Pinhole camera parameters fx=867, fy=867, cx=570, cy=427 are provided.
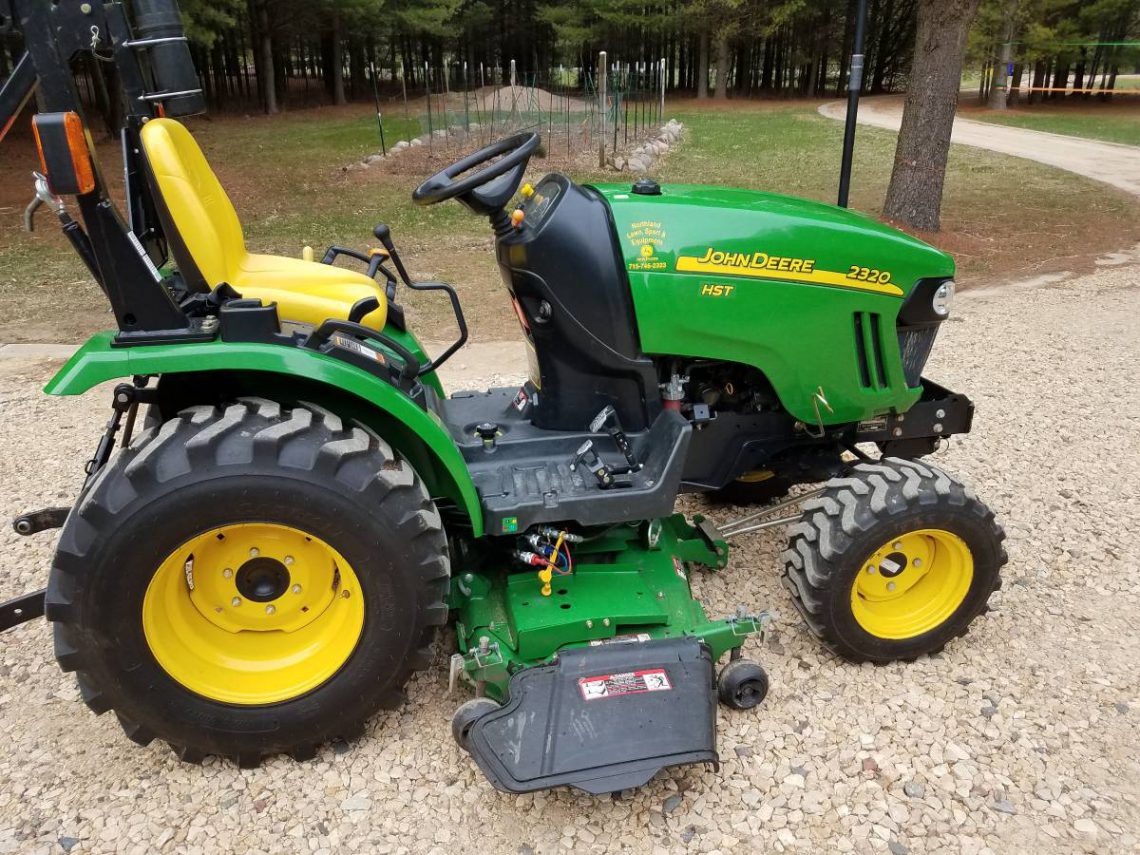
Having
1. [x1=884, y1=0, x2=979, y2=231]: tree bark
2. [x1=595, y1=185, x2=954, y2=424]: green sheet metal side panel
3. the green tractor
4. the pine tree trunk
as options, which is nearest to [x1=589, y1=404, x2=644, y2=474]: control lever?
the green tractor

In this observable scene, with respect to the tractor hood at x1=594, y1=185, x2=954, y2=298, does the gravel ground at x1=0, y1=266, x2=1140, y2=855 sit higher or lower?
lower

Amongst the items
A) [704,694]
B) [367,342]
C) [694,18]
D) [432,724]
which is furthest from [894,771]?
[694,18]

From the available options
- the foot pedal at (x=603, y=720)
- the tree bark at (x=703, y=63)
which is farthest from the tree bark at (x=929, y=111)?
the tree bark at (x=703, y=63)

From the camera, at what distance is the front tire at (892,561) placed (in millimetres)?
2684

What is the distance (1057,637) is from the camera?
303 cm

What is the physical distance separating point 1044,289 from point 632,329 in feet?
21.5

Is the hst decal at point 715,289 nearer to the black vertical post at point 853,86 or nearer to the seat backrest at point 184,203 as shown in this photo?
the seat backrest at point 184,203

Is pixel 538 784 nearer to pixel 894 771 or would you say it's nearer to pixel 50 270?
pixel 894 771

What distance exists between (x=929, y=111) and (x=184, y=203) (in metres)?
8.56

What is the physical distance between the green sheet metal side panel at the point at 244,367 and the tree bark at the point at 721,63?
1284 inches

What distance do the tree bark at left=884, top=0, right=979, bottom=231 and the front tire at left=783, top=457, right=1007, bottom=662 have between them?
739 cm

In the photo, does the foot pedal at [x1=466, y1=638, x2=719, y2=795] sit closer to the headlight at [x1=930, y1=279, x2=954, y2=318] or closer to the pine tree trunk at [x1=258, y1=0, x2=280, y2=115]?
the headlight at [x1=930, y1=279, x2=954, y2=318]

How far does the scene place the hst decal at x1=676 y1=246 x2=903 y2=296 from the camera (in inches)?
103

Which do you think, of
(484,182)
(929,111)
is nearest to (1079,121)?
(929,111)
